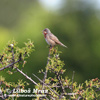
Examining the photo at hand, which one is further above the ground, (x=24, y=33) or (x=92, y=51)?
(x=24, y=33)

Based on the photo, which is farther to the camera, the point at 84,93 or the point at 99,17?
the point at 99,17

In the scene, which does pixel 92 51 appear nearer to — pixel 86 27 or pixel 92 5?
pixel 86 27

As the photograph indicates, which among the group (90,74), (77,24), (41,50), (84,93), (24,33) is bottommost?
(84,93)

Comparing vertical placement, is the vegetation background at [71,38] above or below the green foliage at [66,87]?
above

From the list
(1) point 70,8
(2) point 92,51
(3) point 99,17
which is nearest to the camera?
(2) point 92,51

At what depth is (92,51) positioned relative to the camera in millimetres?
15953

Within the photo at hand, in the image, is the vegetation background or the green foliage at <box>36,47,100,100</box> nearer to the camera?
the green foliage at <box>36,47,100,100</box>

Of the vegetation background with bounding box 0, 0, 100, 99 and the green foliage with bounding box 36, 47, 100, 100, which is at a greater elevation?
the vegetation background with bounding box 0, 0, 100, 99

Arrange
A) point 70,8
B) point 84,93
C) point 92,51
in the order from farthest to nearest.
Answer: point 70,8 < point 92,51 < point 84,93

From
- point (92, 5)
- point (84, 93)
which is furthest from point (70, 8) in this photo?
point (84, 93)

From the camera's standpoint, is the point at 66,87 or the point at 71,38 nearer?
the point at 66,87

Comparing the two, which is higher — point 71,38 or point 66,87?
point 71,38

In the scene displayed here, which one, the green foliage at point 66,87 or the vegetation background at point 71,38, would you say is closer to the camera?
the green foliage at point 66,87

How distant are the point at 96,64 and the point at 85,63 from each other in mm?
589
